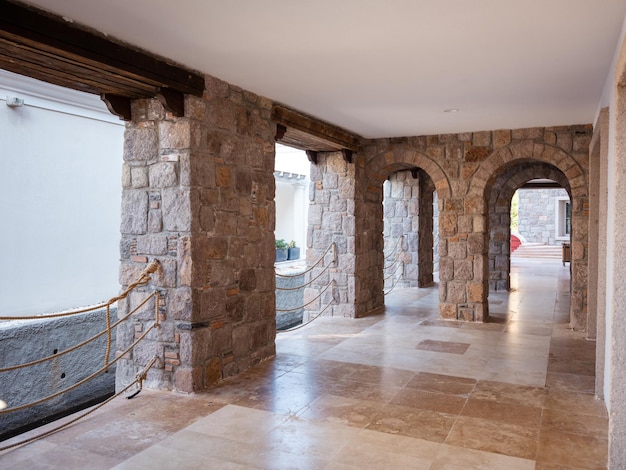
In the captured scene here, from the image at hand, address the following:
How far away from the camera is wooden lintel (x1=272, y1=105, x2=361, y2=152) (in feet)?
16.9

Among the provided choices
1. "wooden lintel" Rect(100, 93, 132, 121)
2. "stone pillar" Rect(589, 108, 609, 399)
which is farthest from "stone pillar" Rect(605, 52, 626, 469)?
"wooden lintel" Rect(100, 93, 132, 121)

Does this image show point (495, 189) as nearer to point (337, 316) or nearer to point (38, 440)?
point (337, 316)

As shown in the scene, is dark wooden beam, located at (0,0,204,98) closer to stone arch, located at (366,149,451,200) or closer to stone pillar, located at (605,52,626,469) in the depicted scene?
stone pillar, located at (605,52,626,469)

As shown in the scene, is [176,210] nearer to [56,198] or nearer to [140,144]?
[140,144]

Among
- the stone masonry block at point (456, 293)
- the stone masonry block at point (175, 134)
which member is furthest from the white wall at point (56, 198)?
the stone masonry block at point (456, 293)

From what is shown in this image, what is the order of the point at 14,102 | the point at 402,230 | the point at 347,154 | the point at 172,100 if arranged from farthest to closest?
the point at 402,230, the point at 347,154, the point at 14,102, the point at 172,100

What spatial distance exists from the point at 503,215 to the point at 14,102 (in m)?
8.11

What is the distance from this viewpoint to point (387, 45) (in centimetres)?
338

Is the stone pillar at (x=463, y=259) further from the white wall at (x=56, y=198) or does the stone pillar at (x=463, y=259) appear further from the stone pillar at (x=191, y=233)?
the white wall at (x=56, y=198)

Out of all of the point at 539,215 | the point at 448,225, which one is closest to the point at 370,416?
the point at 448,225

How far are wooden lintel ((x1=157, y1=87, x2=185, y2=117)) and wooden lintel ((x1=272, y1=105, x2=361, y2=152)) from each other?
1.25 metres

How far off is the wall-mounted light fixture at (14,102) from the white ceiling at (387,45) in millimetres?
3090

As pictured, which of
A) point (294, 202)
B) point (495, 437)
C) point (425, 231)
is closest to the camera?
point (495, 437)

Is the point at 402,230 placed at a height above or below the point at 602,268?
above
